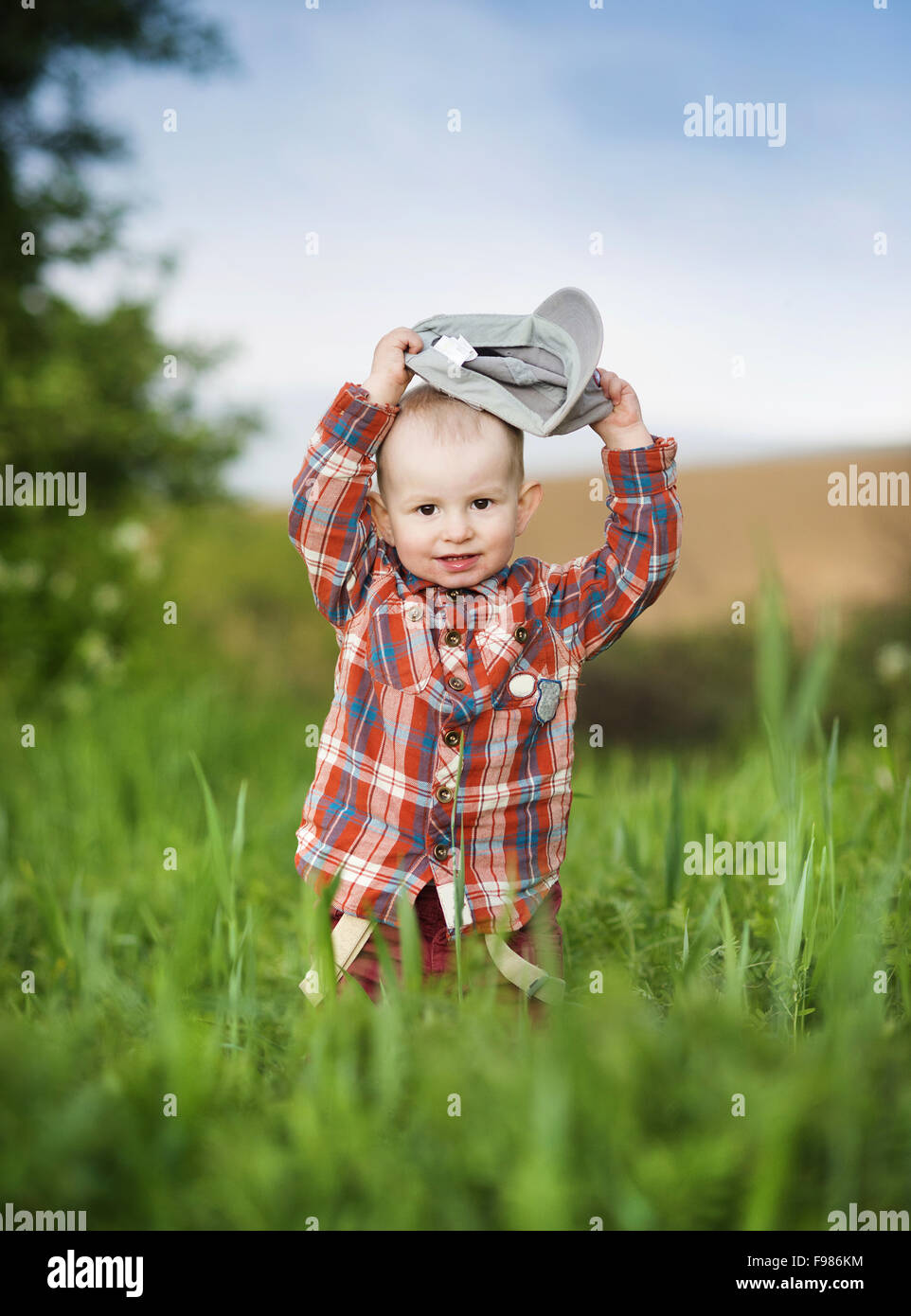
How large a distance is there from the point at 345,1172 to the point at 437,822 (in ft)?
2.50

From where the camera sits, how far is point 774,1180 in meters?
1.03

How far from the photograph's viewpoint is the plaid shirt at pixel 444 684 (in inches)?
71.1

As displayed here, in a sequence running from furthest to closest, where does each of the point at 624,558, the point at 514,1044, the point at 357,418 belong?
the point at 624,558
the point at 357,418
the point at 514,1044

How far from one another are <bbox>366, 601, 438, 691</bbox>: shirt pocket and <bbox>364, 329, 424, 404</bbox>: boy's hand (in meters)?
0.34

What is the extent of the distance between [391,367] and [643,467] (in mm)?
445

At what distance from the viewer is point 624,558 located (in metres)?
1.87

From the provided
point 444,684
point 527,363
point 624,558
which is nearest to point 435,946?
point 444,684

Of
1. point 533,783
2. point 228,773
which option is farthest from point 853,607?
point 533,783

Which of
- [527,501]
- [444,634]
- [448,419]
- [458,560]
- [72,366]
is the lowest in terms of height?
[444,634]

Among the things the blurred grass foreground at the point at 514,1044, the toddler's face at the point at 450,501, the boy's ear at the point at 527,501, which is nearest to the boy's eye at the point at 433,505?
the toddler's face at the point at 450,501

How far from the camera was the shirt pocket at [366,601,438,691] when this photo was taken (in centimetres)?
182

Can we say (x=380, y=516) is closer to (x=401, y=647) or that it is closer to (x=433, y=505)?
(x=433, y=505)

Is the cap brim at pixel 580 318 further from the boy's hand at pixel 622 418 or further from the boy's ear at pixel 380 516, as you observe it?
the boy's ear at pixel 380 516
